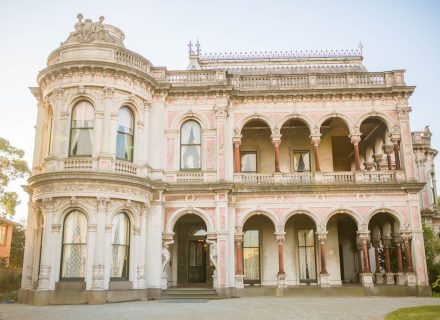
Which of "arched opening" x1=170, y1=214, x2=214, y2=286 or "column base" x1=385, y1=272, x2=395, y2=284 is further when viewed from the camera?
"arched opening" x1=170, y1=214, x2=214, y2=286

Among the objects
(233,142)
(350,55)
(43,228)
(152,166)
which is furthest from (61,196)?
(350,55)

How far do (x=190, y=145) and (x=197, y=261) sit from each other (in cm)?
616

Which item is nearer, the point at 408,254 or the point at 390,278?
the point at 408,254

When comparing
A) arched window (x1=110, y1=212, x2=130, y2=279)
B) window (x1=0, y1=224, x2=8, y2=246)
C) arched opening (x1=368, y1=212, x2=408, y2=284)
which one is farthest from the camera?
window (x1=0, y1=224, x2=8, y2=246)

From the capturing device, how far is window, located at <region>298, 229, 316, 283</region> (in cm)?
2228

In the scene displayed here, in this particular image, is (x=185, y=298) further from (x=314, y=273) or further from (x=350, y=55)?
(x=350, y=55)

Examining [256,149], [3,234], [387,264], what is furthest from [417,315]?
[3,234]

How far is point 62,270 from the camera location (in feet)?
57.3

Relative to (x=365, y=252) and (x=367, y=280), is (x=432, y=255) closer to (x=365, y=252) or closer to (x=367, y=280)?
(x=365, y=252)

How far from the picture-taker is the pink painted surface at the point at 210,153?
21.0 meters

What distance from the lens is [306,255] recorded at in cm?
2256

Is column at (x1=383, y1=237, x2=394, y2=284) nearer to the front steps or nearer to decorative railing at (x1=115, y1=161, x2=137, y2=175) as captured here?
the front steps

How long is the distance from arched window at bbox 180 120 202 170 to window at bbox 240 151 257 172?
328cm

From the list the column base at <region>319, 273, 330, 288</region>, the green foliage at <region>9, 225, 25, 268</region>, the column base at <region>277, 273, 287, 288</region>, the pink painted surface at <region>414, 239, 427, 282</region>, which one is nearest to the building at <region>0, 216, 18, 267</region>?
the green foliage at <region>9, 225, 25, 268</region>
